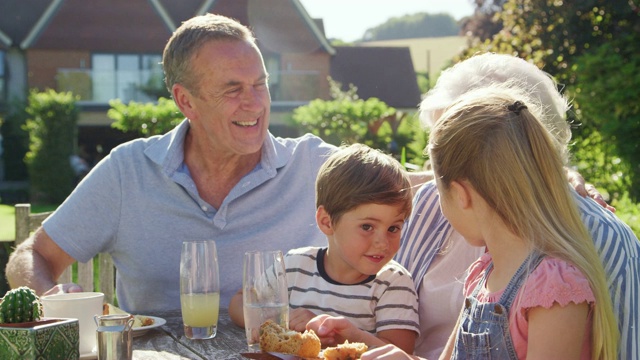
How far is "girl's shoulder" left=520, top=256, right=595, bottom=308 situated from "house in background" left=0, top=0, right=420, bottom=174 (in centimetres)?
2437

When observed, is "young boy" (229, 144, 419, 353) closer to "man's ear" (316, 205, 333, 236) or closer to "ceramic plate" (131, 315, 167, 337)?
"man's ear" (316, 205, 333, 236)

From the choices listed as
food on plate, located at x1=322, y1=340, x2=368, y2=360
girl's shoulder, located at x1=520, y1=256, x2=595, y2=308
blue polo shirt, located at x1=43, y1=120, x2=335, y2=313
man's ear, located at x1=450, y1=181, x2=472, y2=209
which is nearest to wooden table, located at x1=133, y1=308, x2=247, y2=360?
food on plate, located at x1=322, y1=340, x2=368, y2=360

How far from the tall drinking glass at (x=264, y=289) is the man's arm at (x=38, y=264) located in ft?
3.68

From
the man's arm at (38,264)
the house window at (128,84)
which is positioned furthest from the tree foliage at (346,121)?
the man's arm at (38,264)

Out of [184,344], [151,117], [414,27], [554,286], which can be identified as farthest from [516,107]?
[414,27]

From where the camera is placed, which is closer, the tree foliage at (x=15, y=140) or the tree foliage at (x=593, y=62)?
the tree foliage at (x=593, y=62)

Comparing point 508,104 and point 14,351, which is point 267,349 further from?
point 508,104

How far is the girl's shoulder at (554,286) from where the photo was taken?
1855mm

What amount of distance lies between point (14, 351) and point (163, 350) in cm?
65

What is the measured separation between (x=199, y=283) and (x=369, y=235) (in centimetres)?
55

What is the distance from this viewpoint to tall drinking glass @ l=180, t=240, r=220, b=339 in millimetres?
2578

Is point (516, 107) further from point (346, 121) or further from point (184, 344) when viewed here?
point (346, 121)

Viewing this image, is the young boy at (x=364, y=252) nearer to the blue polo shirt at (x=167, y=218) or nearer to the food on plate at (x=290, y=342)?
the food on plate at (x=290, y=342)

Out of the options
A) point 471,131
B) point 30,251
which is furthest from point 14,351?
point 30,251
